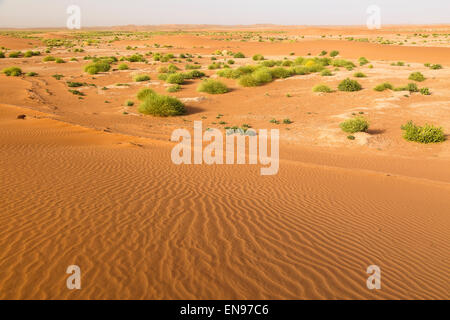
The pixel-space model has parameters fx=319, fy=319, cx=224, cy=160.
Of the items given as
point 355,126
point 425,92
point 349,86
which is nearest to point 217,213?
point 355,126

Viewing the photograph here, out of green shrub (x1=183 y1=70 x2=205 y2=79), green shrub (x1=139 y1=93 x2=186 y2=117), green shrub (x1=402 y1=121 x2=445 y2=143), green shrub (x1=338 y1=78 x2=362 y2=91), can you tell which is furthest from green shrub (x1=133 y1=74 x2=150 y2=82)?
green shrub (x1=402 y1=121 x2=445 y2=143)

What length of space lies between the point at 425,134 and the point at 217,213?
36.6 feet

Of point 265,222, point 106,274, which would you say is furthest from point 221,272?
point 265,222

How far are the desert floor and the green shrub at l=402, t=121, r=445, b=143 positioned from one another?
0.45m

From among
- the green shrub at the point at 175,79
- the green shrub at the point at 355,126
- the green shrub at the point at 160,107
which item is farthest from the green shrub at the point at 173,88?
the green shrub at the point at 355,126

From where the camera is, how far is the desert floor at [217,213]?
439 centimetres

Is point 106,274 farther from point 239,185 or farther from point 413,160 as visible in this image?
point 413,160

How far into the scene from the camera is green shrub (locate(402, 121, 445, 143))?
13.4 meters

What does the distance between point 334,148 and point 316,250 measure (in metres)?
8.84

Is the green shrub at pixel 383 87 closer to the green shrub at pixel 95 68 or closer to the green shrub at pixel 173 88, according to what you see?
the green shrub at pixel 173 88

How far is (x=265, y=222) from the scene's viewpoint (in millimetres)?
6328

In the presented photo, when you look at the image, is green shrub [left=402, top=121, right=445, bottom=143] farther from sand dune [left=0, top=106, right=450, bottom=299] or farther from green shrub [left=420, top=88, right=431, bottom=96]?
green shrub [left=420, top=88, right=431, bottom=96]

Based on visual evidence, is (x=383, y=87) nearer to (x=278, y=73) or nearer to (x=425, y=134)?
(x=278, y=73)

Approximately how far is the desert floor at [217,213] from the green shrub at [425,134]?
0.45 meters
